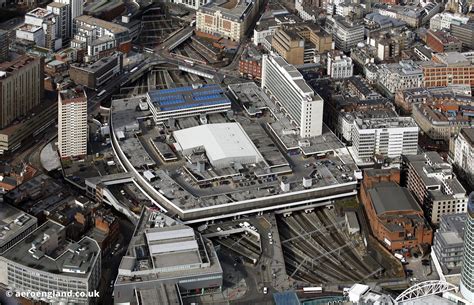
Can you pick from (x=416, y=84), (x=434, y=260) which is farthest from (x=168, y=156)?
(x=416, y=84)

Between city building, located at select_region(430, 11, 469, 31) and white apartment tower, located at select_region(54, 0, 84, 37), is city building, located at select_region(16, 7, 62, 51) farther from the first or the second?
city building, located at select_region(430, 11, 469, 31)

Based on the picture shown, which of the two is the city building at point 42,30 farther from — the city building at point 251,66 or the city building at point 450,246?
the city building at point 450,246

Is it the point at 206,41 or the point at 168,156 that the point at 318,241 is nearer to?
the point at 168,156

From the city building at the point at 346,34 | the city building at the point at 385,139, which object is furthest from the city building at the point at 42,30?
the city building at the point at 385,139

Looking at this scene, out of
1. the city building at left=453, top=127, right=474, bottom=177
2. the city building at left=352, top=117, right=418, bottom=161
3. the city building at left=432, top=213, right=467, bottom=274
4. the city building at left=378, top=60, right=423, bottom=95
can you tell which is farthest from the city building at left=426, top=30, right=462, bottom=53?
the city building at left=432, top=213, right=467, bottom=274

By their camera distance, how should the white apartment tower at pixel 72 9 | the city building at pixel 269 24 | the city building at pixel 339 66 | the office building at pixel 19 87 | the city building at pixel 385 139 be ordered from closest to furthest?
the city building at pixel 385 139, the office building at pixel 19 87, the city building at pixel 339 66, the white apartment tower at pixel 72 9, the city building at pixel 269 24

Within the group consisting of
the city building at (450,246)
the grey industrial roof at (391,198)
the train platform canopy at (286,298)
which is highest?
the city building at (450,246)
